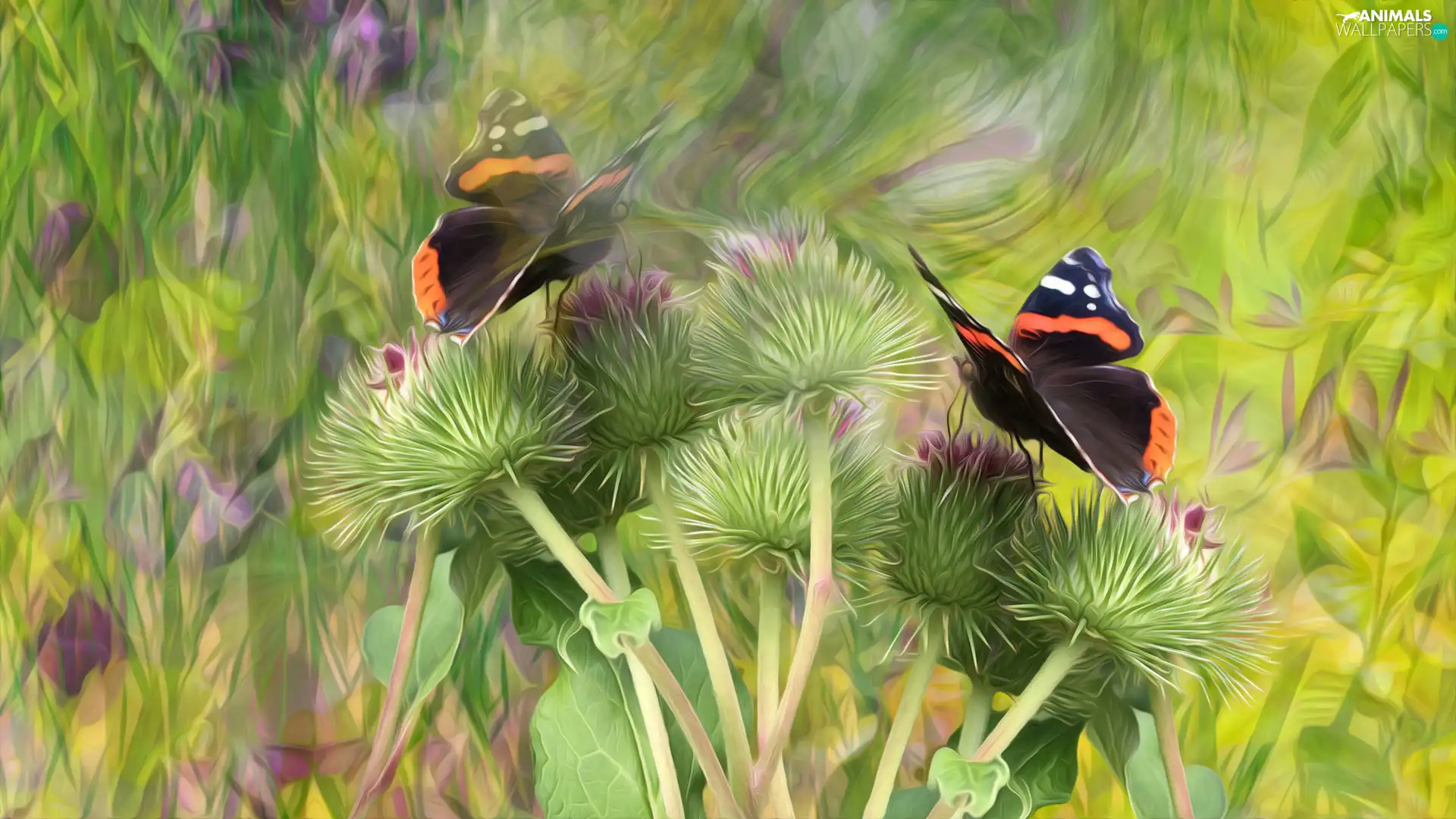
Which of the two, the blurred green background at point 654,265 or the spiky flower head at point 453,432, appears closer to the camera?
the spiky flower head at point 453,432

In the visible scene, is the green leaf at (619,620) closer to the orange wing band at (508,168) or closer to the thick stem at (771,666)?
the thick stem at (771,666)

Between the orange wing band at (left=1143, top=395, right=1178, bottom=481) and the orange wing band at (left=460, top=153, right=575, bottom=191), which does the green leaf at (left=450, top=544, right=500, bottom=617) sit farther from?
the orange wing band at (left=1143, top=395, right=1178, bottom=481)

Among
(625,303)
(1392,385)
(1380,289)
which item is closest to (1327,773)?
(1392,385)

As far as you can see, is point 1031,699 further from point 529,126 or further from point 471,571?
point 529,126

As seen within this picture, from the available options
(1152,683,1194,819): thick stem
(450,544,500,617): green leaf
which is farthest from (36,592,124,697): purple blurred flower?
(1152,683,1194,819): thick stem

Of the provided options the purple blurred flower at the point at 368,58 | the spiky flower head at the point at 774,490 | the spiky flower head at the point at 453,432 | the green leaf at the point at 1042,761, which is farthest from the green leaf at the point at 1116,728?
the purple blurred flower at the point at 368,58
